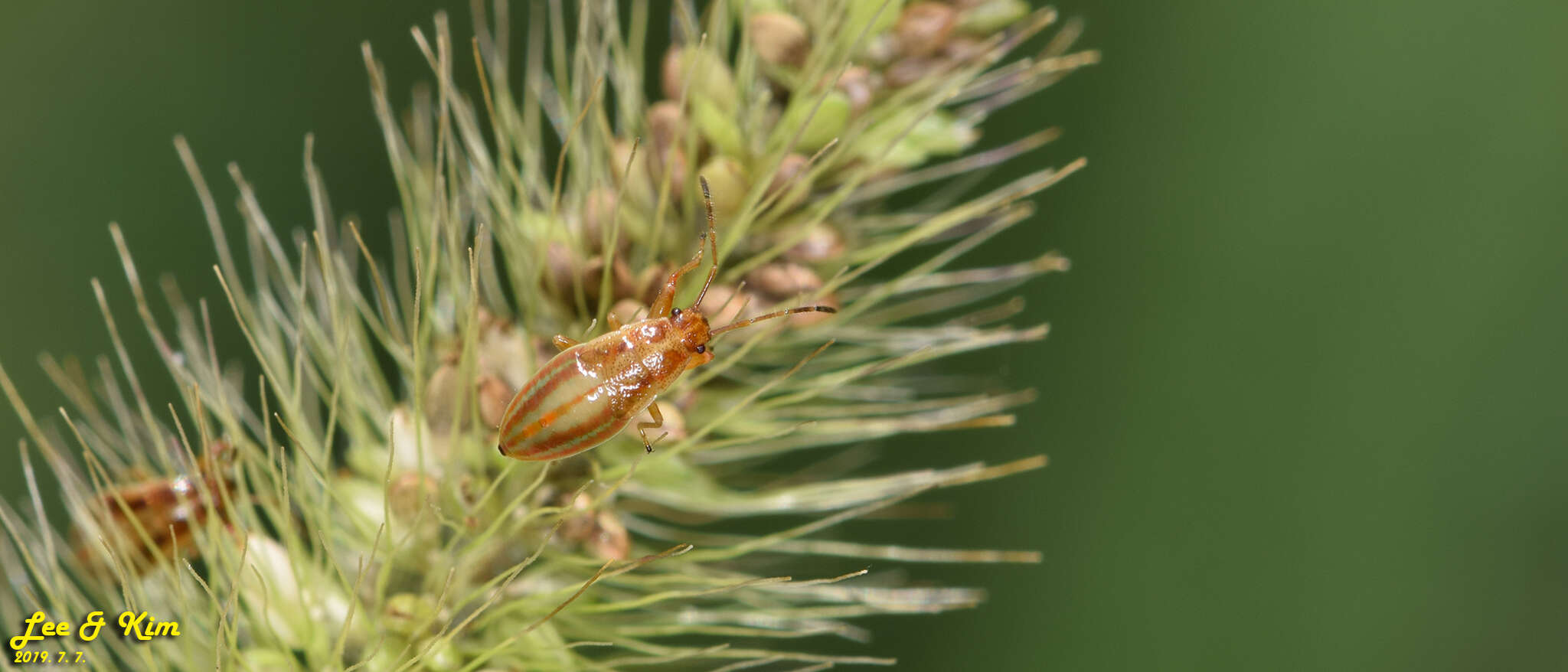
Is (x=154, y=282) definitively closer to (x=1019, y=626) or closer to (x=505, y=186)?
(x=505, y=186)

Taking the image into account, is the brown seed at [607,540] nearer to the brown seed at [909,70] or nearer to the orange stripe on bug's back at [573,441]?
the orange stripe on bug's back at [573,441]

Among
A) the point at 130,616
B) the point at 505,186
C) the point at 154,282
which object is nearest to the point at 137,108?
the point at 154,282

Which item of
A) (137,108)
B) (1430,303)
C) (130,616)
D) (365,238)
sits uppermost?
(137,108)

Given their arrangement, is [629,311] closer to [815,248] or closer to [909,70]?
[815,248]

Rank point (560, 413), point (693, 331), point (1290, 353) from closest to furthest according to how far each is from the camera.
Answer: point (560, 413) < point (693, 331) < point (1290, 353)

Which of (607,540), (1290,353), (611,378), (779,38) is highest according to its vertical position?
(779,38)

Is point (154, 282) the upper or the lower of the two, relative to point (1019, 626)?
upper

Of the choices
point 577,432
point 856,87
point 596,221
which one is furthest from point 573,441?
point 856,87
